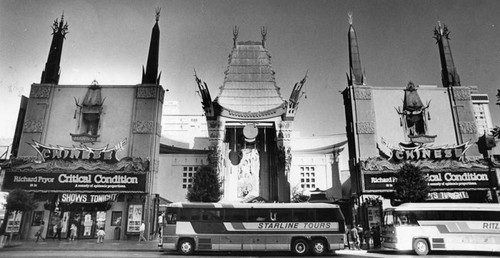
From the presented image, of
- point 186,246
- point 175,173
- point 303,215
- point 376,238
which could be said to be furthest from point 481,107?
point 186,246

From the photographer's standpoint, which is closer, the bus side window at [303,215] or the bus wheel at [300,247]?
the bus wheel at [300,247]

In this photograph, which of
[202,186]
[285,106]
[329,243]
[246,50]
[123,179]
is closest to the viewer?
[329,243]

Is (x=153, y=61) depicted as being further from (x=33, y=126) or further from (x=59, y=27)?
(x=33, y=126)

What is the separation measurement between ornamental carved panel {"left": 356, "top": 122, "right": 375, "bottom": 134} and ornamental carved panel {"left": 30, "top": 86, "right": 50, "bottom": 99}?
103ft

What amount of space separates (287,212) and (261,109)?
80.8 ft

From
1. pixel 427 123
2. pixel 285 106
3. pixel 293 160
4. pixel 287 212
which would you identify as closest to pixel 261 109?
pixel 285 106

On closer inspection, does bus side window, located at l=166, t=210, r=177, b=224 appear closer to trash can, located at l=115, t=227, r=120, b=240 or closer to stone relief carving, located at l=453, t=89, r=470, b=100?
trash can, located at l=115, t=227, r=120, b=240

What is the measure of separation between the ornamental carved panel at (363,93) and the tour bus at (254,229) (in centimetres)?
1704

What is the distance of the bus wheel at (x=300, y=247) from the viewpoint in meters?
19.5

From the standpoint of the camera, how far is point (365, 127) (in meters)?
32.6

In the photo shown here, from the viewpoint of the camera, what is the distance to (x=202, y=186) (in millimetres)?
32094

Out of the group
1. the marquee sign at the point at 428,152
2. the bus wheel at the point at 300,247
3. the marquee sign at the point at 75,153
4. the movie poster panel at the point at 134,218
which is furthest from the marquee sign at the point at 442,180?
the marquee sign at the point at 75,153

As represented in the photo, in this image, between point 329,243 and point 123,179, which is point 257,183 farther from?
point 329,243

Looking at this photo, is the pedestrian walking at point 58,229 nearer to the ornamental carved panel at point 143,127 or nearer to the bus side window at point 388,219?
the ornamental carved panel at point 143,127
